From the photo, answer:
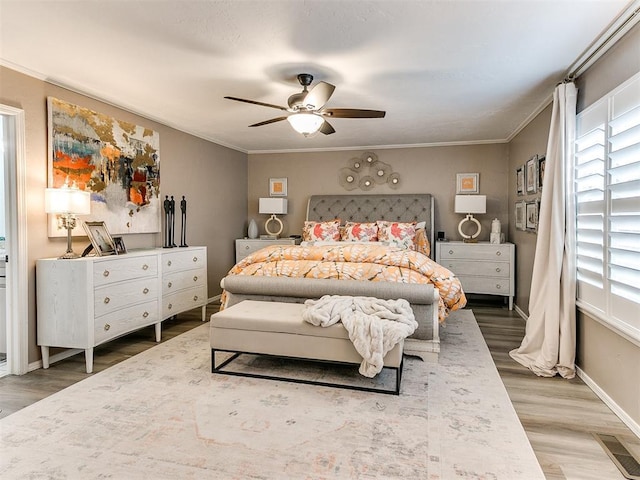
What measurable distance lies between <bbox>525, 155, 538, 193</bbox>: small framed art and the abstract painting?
13.8 ft

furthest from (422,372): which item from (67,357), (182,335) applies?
(67,357)

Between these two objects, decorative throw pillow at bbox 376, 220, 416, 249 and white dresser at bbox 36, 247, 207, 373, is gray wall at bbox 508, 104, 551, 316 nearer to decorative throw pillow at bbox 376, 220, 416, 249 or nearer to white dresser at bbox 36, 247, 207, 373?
decorative throw pillow at bbox 376, 220, 416, 249

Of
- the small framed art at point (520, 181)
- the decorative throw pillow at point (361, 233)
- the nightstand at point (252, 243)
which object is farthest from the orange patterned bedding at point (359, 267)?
the nightstand at point (252, 243)

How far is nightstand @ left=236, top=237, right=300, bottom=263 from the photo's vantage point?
6.21 meters

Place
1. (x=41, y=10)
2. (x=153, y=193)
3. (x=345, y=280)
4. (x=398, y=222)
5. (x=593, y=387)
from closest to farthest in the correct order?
1. (x=41, y=10)
2. (x=593, y=387)
3. (x=345, y=280)
4. (x=153, y=193)
5. (x=398, y=222)

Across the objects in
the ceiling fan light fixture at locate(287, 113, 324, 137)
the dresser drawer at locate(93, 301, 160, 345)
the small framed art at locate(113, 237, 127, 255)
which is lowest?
the dresser drawer at locate(93, 301, 160, 345)

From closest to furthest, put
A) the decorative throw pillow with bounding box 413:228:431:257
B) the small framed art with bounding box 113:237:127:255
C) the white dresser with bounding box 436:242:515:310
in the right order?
the small framed art with bounding box 113:237:127:255
the white dresser with bounding box 436:242:515:310
the decorative throw pillow with bounding box 413:228:431:257

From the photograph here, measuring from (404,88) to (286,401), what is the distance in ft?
9.14

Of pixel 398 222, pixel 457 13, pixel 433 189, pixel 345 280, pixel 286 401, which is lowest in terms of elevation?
pixel 286 401

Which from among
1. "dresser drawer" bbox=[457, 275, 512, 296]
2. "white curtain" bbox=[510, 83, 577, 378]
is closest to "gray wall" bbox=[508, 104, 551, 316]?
"dresser drawer" bbox=[457, 275, 512, 296]

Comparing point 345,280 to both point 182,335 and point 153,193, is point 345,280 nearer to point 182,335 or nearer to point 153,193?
point 182,335

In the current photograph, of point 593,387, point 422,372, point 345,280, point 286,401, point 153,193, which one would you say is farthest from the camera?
point 153,193

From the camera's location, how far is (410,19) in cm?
228

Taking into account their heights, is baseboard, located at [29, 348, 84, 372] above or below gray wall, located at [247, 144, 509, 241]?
below
